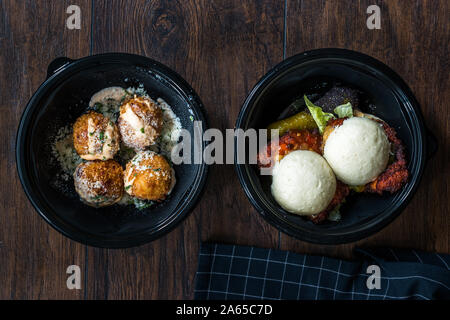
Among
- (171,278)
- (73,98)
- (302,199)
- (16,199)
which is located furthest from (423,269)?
(16,199)

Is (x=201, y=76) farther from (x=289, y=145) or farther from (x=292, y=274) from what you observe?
(x=292, y=274)

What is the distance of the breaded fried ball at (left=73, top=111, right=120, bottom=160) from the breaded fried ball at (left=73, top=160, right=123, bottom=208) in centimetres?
2

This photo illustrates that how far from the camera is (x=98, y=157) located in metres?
0.89

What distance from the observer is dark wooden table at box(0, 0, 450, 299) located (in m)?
1.02

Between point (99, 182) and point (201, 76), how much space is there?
0.36m

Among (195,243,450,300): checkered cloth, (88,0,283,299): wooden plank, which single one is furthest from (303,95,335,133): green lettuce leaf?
(195,243,450,300): checkered cloth

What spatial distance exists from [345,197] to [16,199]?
80 centimetres

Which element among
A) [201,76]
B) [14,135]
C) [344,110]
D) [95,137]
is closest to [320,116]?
[344,110]

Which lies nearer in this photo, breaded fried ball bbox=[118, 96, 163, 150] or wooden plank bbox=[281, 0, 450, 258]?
breaded fried ball bbox=[118, 96, 163, 150]

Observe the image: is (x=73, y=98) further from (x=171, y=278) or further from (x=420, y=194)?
(x=420, y=194)

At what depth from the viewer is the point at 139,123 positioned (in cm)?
87

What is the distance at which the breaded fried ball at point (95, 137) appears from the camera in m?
0.88

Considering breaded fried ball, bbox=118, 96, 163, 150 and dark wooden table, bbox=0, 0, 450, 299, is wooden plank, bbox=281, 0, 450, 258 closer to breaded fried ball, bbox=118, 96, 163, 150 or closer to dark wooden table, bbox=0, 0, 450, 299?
dark wooden table, bbox=0, 0, 450, 299

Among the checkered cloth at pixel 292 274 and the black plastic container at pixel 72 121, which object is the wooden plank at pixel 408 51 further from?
the black plastic container at pixel 72 121
